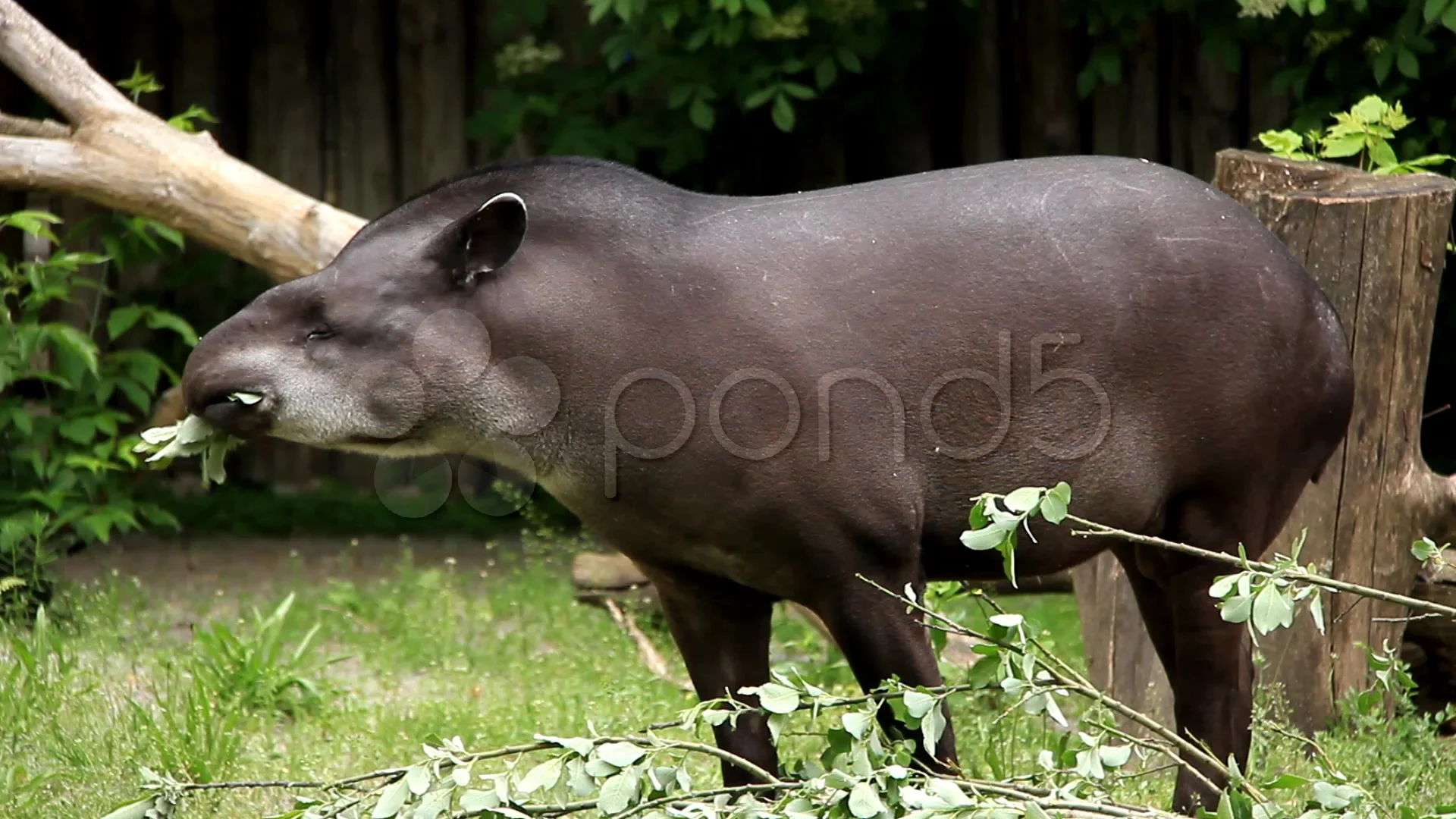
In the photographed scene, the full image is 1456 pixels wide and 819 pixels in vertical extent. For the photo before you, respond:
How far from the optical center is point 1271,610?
2.90 m

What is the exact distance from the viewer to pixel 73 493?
709cm

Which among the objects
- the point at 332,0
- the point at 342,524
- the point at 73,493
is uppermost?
the point at 332,0

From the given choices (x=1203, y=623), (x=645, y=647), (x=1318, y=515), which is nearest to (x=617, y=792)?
(x=1203, y=623)

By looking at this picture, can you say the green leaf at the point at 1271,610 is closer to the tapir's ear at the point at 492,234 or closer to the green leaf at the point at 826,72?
the tapir's ear at the point at 492,234

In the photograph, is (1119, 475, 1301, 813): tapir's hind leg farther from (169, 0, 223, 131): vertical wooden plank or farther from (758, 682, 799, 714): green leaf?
(169, 0, 223, 131): vertical wooden plank

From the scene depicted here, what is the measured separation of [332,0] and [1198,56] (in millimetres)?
4080

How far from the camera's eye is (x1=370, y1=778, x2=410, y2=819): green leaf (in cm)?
329

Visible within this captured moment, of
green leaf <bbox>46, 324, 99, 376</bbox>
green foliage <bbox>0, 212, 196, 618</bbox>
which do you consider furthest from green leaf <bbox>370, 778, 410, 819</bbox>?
green leaf <bbox>46, 324, 99, 376</bbox>

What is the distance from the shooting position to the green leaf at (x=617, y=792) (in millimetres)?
3232

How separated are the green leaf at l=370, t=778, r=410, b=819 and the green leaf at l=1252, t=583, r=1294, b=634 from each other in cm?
154

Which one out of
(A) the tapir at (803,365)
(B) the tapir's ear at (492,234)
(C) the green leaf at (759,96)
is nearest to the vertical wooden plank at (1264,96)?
(C) the green leaf at (759,96)

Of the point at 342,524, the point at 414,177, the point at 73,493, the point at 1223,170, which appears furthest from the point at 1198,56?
the point at 73,493

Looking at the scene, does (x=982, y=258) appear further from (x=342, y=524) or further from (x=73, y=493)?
(x=342, y=524)

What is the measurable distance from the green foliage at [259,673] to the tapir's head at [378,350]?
6.31 ft
